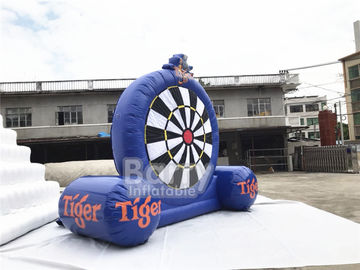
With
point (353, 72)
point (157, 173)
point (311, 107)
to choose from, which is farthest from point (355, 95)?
point (157, 173)

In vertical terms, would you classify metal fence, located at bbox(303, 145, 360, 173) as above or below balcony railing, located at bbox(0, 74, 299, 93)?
below

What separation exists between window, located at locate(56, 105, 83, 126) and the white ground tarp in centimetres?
1073

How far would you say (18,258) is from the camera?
226 cm

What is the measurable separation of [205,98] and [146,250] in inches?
92.8

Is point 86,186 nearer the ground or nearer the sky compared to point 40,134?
nearer the ground

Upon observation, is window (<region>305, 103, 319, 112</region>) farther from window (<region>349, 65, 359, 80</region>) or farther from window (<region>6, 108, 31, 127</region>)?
window (<region>6, 108, 31, 127</region>)

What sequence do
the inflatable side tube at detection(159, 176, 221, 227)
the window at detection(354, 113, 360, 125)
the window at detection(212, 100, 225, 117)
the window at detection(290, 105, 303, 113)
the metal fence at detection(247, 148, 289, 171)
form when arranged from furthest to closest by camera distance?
the window at detection(290, 105, 303, 113)
the window at detection(354, 113, 360, 125)
the window at detection(212, 100, 225, 117)
the metal fence at detection(247, 148, 289, 171)
the inflatable side tube at detection(159, 176, 221, 227)

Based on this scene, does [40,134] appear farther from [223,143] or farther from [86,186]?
[86,186]

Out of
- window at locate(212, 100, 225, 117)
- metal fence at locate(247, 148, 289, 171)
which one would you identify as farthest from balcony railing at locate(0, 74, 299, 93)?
metal fence at locate(247, 148, 289, 171)

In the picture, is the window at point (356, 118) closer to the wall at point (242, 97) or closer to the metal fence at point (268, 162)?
the wall at point (242, 97)

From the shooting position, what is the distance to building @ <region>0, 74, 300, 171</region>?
12945mm

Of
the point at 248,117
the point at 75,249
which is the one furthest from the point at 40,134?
the point at 75,249

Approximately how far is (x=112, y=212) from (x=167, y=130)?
1286mm

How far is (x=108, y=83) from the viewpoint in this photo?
45.0 ft
